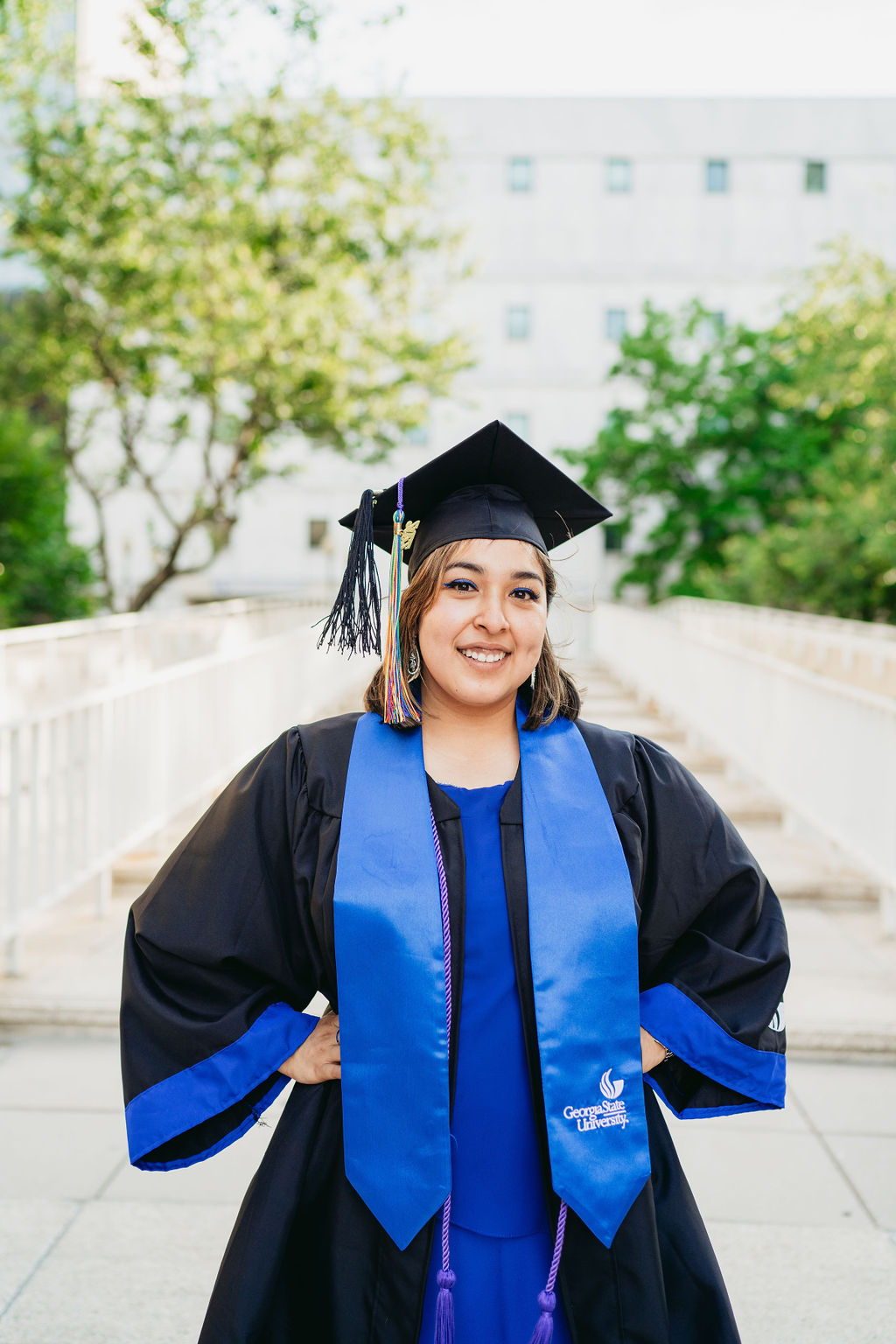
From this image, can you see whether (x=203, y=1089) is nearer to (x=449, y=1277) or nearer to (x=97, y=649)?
(x=449, y=1277)

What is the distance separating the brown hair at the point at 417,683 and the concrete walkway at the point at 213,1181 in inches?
39.7

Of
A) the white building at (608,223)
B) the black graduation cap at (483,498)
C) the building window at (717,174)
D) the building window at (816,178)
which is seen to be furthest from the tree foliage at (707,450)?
the black graduation cap at (483,498)

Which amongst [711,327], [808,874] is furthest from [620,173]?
[808,874]

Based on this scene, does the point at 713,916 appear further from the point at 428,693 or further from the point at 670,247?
the point at 670,247

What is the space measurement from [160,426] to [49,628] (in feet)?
25.4

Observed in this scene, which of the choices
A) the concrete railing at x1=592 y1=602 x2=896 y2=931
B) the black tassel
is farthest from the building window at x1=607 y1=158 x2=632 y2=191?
the black tassel

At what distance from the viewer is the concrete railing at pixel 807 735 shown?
5285 mm

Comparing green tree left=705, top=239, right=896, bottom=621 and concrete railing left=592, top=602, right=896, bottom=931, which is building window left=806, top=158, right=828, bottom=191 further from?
concrete railing left=592, top=602, right=896, bottom=931

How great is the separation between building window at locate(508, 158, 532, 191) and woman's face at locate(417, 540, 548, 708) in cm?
3794

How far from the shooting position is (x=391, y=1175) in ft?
5.49

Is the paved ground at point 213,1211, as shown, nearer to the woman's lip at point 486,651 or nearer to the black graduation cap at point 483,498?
the woman's lip at point 486,651

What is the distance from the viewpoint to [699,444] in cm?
3341

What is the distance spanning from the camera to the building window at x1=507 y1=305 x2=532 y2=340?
36.8 m

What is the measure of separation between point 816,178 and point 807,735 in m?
35.8
